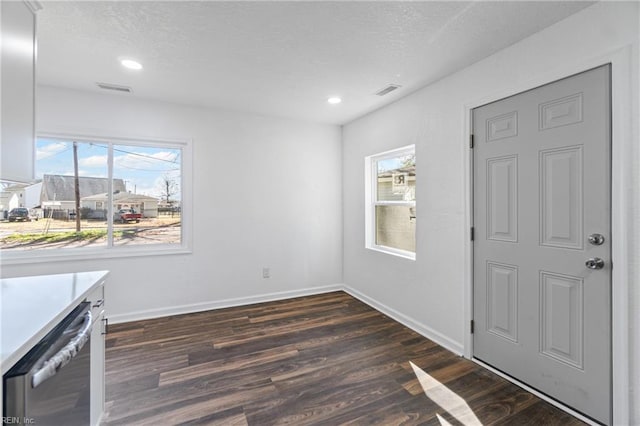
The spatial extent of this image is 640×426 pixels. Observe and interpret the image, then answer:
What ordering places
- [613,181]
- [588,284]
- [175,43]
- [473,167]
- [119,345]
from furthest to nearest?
1. [119,345]
2. [473,167]
3. [175,43]
4. [588,284]
5. [613,181]

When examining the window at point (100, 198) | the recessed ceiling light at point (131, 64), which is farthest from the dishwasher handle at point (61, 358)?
the window at point (100, 198)

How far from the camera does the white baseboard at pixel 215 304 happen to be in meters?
3.31

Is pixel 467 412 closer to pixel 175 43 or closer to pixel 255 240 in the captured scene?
pixel 255 240

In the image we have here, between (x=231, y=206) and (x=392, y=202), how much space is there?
2.08m

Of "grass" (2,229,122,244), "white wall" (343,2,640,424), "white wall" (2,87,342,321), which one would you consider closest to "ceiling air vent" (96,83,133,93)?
"white wall" (2,87,342,321)

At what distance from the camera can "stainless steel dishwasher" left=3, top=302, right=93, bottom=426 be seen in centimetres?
93

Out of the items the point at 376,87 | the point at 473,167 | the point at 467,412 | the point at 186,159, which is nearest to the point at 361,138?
the point at 376,87

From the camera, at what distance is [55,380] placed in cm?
113

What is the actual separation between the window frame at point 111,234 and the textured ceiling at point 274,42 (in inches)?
21.3

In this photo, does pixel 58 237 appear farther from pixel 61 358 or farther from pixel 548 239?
pixel 548 239

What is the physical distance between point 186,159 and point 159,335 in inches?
79.3

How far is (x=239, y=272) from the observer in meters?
3.84

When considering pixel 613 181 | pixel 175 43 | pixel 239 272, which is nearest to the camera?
pixel 613 181

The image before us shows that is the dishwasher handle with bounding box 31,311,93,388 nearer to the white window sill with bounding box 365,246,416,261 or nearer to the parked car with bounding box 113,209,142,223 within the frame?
the parked car with bounding box 113,209,142,223
